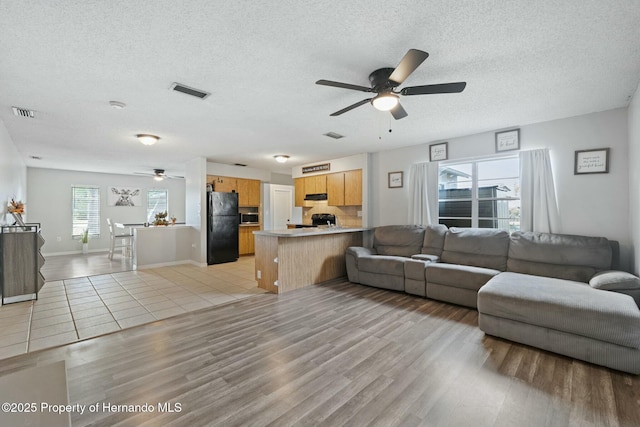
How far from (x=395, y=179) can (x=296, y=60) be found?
384 centimetres

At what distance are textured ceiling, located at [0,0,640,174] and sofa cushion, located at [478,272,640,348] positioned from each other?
6.94 ft

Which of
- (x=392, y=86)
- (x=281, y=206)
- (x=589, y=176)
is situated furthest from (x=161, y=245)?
(x=589, y=176)

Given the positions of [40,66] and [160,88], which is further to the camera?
[160,88]

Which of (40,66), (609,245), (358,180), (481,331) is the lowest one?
(481,331)

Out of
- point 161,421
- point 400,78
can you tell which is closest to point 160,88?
point 400,78

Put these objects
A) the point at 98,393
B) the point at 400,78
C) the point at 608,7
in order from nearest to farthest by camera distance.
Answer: the point at 608,7
the point at 98,393
the point at 400,78

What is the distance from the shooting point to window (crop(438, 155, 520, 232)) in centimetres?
445

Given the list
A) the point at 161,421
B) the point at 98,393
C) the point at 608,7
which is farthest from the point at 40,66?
the point at 608,7

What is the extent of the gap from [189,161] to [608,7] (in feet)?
23.9

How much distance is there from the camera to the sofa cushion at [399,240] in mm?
4922

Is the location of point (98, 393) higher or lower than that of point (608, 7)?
lower

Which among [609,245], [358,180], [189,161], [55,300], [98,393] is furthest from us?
[189,161]

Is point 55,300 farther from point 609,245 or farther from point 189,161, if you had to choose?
point 609,245

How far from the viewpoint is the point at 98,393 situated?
6.32 feet
